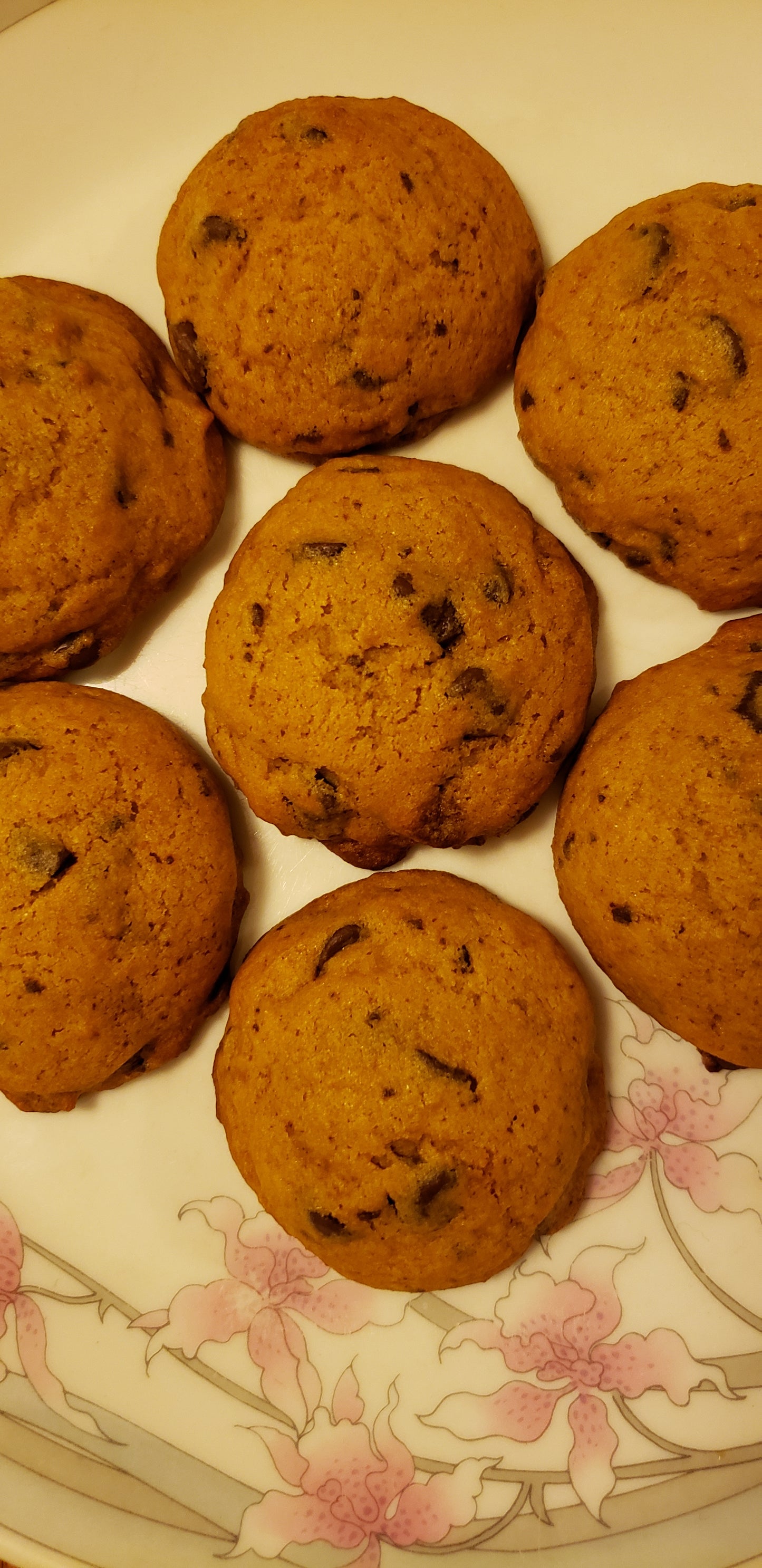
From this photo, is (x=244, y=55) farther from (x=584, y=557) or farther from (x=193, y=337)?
(x=584, y=557)

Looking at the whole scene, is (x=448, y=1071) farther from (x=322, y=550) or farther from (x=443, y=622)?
(x=322, y=550)

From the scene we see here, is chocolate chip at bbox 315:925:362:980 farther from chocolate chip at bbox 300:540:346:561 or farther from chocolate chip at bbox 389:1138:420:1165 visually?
chocolate chip at bbox 300:540:346:561

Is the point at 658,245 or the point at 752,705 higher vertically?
the point at 658,245

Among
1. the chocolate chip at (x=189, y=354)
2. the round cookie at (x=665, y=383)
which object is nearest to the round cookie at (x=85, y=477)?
the chocolate chip at (x=189, y=354)

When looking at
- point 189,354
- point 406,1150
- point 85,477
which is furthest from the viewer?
point 189,354

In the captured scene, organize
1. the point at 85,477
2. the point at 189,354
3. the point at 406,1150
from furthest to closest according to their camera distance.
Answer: the point at 189,354 → the point at 85,477 → the point at 406,1150

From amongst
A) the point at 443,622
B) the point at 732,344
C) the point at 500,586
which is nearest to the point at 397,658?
the point at 443,622

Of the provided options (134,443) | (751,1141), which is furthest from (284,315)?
(751,1141)

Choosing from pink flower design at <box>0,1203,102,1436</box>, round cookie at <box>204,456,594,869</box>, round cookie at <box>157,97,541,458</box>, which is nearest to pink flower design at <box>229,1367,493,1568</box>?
pink flower design at <box>0,1203,102,1436</box>
